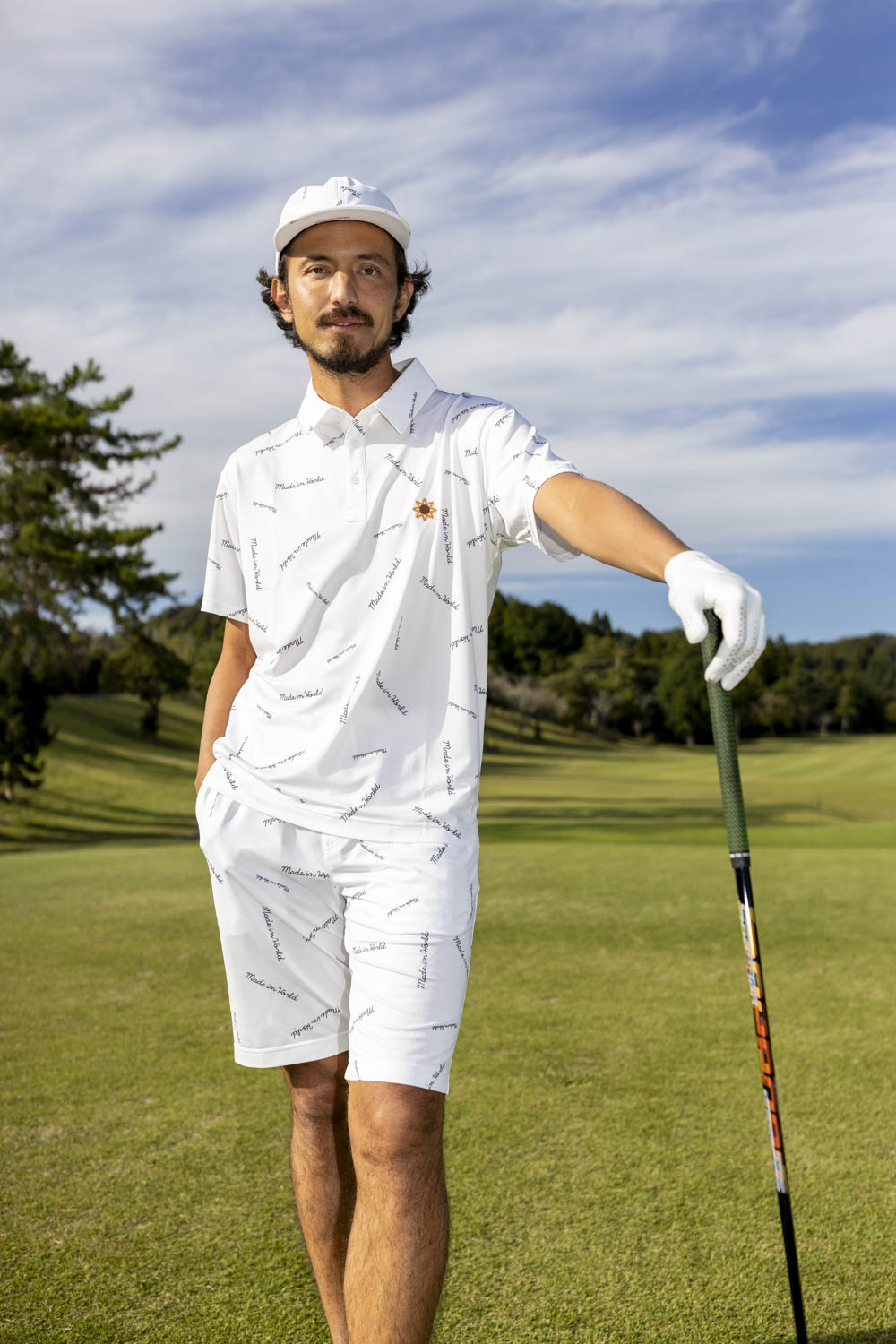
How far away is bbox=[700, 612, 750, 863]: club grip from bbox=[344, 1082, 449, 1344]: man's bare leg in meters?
0.67

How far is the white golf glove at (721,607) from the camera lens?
5.40 ft

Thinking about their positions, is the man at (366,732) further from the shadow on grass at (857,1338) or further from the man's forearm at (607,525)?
the shadow on grass at (857,1338)

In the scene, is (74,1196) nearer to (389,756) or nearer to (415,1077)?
(415,1077)

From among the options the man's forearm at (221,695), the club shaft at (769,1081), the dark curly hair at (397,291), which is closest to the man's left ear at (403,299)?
the dark curly hair at (397,291)

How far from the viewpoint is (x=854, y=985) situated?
499cm

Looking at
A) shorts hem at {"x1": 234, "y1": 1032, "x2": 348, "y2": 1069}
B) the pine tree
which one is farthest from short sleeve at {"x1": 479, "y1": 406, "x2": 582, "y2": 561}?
the pine tree

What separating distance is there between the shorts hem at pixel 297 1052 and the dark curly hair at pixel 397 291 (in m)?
1.38

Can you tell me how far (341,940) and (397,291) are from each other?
1.30 m

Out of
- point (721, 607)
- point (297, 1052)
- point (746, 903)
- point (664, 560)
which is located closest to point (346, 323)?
point (664, 560)

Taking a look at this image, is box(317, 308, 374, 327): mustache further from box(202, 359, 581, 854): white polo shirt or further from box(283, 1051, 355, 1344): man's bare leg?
box(283, 1051, 355, 1344): man's bare leg

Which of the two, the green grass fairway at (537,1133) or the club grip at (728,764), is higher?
the club grip at (728,764)

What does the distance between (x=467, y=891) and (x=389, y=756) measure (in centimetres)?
28

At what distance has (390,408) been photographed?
2.20 m

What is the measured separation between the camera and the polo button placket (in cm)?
213
